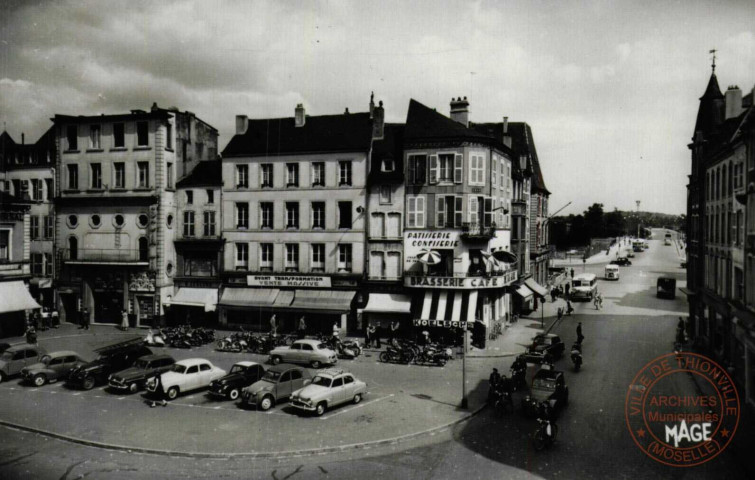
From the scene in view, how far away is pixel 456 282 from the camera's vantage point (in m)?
36.8

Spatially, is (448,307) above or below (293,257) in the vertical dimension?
below

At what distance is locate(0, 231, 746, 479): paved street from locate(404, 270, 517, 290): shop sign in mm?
8209

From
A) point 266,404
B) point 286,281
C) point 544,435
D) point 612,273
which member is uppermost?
point 286,281

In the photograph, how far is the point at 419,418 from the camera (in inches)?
859

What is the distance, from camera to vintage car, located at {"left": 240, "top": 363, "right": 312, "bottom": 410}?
74.6ft

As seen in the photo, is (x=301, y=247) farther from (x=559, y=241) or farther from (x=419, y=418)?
(x=559, y=241)

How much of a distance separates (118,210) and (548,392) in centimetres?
3590

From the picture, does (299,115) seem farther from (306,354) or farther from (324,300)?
(306,354)

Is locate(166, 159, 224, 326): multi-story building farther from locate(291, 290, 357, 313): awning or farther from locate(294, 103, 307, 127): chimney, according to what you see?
locate(294, 103, 307, 127): chimney

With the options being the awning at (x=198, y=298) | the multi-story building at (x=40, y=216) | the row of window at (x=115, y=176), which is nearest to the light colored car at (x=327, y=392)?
the awning at (x=198, y=298)

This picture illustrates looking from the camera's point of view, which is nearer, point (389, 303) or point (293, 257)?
point (389, 303)

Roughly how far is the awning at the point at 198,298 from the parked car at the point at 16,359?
46.1ft

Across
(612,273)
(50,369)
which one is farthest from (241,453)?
(612,273)

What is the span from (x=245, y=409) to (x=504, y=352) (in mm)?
18434
